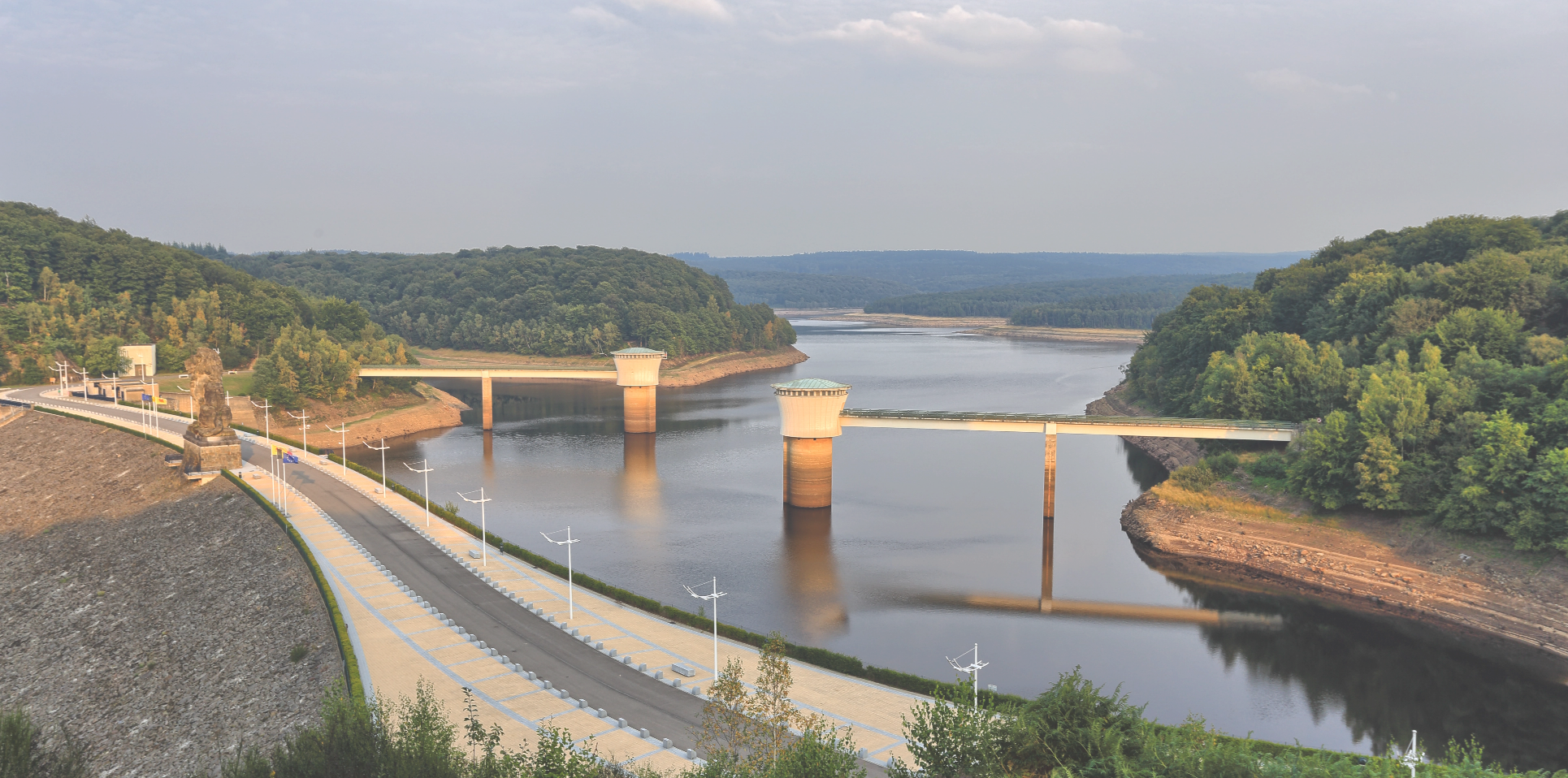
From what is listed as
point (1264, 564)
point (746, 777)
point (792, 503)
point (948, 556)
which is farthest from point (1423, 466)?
point (746, 777)

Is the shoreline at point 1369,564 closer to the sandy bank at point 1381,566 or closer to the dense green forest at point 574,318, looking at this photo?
the sandy bank at point 1381,566

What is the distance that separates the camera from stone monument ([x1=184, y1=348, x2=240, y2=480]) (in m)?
67.1

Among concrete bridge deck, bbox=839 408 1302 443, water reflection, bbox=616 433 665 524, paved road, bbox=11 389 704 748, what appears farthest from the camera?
water reflection, bbox=616 433 665 524

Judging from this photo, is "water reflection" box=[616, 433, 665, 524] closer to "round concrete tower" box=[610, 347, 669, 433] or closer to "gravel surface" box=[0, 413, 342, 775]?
"round concrete tower" box=[610, 347, 669, 433]

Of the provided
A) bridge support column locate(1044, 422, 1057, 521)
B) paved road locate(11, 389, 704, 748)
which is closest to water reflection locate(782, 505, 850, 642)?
paved road locate(11, 389, 704, 748)

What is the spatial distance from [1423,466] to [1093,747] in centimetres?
3892

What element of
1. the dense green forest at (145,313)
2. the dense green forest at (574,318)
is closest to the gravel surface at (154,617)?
the dense green forest at (145,313)

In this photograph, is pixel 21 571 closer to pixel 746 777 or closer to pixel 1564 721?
pixel 746 777

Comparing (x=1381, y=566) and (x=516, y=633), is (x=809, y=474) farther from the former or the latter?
(x=1381, y=566)

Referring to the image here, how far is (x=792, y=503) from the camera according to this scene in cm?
6781

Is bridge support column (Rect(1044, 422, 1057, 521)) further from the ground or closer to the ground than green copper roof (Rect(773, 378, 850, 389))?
closer to the ground

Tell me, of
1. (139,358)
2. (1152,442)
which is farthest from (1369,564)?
(139,358)

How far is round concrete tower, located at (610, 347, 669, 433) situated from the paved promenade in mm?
49688

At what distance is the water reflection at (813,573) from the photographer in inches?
1751
